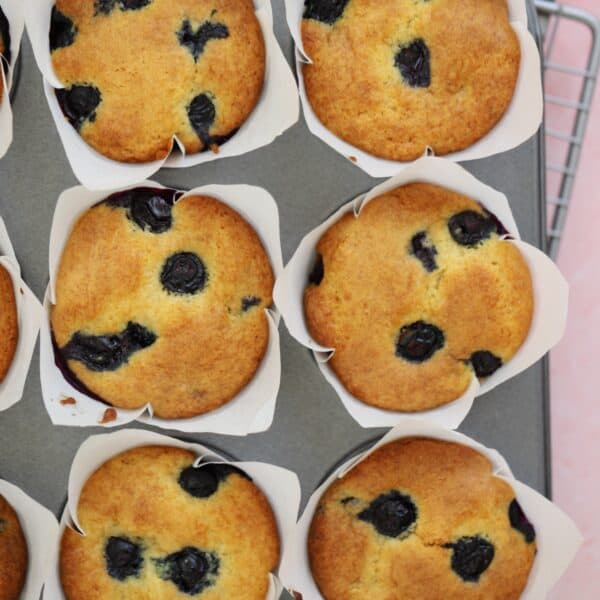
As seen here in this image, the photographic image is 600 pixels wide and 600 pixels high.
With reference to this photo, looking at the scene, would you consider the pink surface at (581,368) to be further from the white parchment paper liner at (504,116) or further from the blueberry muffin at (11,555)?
the blueberry muffin at (11,555)

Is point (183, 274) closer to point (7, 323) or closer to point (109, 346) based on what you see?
point (109, 346)

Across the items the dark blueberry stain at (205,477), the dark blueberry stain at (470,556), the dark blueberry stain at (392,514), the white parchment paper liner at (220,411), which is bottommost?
the dark blueberry stain at (470,556)

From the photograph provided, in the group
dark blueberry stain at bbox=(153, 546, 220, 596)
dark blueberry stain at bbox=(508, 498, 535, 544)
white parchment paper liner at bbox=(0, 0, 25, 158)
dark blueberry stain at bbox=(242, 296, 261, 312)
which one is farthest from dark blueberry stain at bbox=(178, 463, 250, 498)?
white parchment paper liner at bbox=(0, 0, 25, 158)

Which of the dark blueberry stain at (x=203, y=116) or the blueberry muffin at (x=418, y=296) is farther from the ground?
the dark blueberry stain at (x=203, y=116)

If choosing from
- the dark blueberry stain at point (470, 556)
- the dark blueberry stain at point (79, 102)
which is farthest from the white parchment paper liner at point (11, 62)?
the dark blueberry stain at point (470, 556)

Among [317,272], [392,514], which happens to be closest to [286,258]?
[317,272]

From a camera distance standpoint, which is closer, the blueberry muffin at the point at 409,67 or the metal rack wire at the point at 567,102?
the blueberry muffin at the point at 409,67

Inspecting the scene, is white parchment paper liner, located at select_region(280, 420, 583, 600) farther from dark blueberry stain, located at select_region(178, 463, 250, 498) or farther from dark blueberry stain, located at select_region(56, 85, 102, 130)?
dark blueberry stain, located at select_region(56, 85, 102, 130)
